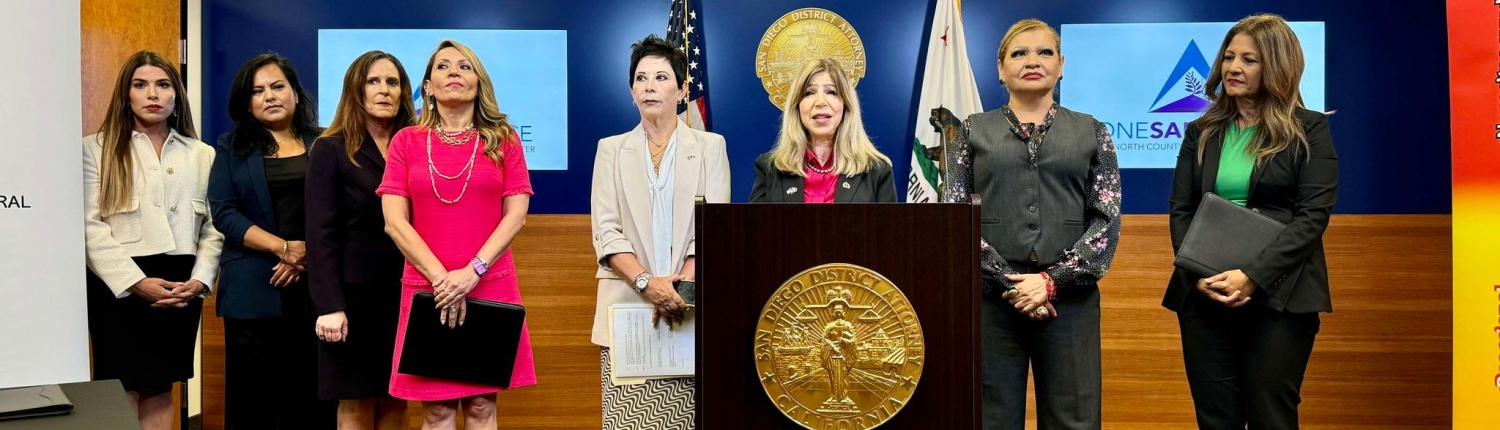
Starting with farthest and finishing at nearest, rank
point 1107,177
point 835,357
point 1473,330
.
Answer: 1. point 1473,330
2. point 1107,177
3. point 835,357

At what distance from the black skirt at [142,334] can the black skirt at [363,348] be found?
575 millimetres

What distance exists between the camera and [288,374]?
10.4 ft

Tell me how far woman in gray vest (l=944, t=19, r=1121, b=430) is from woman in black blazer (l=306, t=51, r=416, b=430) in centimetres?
165

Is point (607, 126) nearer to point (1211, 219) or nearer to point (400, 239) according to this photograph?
point (400, 239)

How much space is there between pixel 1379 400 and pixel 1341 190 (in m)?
0.89

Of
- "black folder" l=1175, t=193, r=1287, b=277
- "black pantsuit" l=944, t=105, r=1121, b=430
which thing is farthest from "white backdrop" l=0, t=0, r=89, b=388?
"black folder" l=1175, t=193, r=1287, b=277

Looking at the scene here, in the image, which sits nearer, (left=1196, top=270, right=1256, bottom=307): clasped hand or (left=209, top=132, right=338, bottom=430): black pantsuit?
(left=1196, top=270, right=1256, bottom=307): clasped hand

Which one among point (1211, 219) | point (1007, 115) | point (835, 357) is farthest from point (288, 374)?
point (1211, 219)

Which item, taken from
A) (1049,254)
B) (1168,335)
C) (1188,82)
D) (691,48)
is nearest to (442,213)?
(1049,254)

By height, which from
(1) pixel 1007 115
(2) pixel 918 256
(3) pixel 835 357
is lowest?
(3) pixel 835 357

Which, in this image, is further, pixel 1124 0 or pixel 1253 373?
pixel 1124 0

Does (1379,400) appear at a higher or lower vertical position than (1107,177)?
lower

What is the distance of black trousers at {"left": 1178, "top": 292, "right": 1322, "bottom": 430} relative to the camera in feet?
8.46

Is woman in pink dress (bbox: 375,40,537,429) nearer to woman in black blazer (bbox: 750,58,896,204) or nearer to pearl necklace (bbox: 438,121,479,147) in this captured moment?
pearl necklace (bbox: 438,121,479,147)
